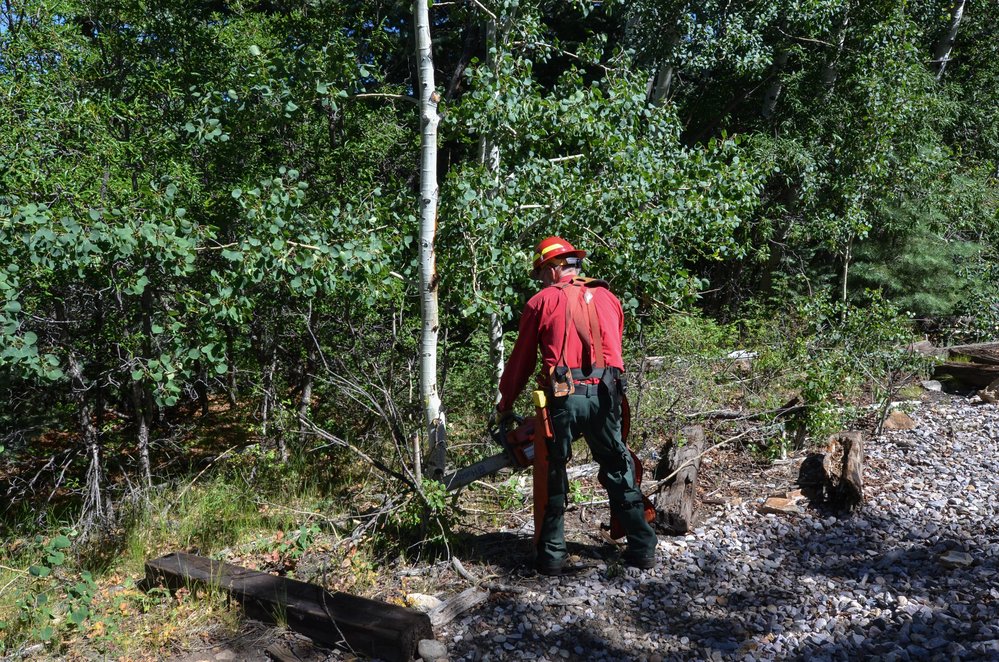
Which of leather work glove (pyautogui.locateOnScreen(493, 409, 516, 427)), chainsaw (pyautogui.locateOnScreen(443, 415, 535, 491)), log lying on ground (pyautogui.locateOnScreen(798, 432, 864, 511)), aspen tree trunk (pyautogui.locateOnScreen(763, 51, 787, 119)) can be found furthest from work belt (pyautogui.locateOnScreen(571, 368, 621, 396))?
aspen tree trunk (pyautogui.locateOnScreen(763, 51, 787, 119))

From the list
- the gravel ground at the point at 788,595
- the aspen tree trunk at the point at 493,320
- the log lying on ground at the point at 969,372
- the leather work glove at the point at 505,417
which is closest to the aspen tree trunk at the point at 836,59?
the log lying on ground at the point at 969,372

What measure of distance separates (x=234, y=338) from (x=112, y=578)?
2.39 m

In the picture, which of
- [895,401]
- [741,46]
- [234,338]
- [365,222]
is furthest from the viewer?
[741,46]

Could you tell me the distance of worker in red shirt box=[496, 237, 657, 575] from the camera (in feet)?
15.7

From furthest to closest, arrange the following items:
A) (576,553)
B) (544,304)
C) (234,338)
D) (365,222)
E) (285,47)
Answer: (234,338) → (285,47) → (365,222) → (576,553) → (544,304)

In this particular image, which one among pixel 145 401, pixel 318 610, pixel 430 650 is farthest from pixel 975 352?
pixel 145 401

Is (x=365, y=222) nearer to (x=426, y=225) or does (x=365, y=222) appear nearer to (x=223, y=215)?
(x=426, y=225)

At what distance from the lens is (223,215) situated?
6996 mm

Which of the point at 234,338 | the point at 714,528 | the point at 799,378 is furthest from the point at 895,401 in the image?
the point at 234,338

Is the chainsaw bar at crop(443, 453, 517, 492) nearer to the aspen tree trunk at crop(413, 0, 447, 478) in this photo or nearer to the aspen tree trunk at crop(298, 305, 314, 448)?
the aspen tree trunk at crop(413, 0, 447, 478)

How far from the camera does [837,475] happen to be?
231 inches

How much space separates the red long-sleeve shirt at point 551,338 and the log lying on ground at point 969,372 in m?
6.30

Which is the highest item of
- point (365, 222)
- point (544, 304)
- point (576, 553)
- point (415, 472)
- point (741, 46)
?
point (741, 46)

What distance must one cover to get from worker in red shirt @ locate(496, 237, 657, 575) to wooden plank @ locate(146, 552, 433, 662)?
3.92 ft
